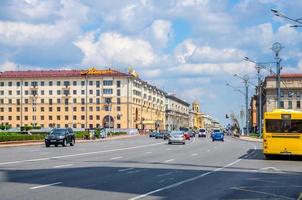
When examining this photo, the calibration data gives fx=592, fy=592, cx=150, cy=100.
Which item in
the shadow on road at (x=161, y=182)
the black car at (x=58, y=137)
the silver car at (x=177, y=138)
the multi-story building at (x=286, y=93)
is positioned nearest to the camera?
the shadow on road at (x=161, y=182)

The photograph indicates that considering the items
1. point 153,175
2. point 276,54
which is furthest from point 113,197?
point 276,54

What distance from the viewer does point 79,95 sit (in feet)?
543

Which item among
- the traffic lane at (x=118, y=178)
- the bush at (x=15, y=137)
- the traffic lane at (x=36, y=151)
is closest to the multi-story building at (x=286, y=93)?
the bush at (x=15, y=137)

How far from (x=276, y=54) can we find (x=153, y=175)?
35.4 metres

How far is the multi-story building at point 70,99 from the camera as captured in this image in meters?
163

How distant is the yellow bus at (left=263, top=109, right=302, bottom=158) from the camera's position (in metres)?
32.9

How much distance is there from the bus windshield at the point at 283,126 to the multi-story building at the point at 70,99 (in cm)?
12771

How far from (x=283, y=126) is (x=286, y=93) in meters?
118

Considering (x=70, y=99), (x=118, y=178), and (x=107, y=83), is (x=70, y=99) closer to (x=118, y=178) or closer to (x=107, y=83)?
(x=107, y=83)

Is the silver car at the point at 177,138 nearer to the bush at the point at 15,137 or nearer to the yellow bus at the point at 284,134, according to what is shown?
the bush at the point at 15,137

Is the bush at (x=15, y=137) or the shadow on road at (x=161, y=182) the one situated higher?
the bush at (x=15, y=137)

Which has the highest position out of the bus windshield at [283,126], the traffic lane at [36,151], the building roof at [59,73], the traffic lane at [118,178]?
the building roof at [59,73]

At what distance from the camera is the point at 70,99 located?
16575 centimetres

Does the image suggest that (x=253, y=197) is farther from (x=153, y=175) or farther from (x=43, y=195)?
(x=153, y=175)
